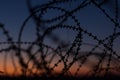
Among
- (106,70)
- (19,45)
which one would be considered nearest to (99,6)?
(106,70)

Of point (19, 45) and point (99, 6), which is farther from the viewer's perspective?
point (19, 45)

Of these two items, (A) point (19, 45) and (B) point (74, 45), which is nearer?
(B) point (74, 45)

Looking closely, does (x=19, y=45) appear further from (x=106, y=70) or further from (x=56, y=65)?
(x=106, y=70)

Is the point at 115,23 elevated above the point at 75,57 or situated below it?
above

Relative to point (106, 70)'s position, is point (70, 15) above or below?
above

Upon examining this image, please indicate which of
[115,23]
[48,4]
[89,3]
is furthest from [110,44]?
[48,4]

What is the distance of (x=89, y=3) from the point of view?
295cm

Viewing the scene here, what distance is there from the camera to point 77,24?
291 cm

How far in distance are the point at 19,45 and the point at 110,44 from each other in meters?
0.80

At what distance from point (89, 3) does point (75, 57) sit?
1.52 ft

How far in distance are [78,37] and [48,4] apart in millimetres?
387

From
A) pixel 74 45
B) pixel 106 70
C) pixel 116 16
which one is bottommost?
pixel 106 70

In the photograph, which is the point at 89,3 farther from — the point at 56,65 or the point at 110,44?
the point at 56,65

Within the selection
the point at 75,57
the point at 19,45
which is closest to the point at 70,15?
the point at 75,57
